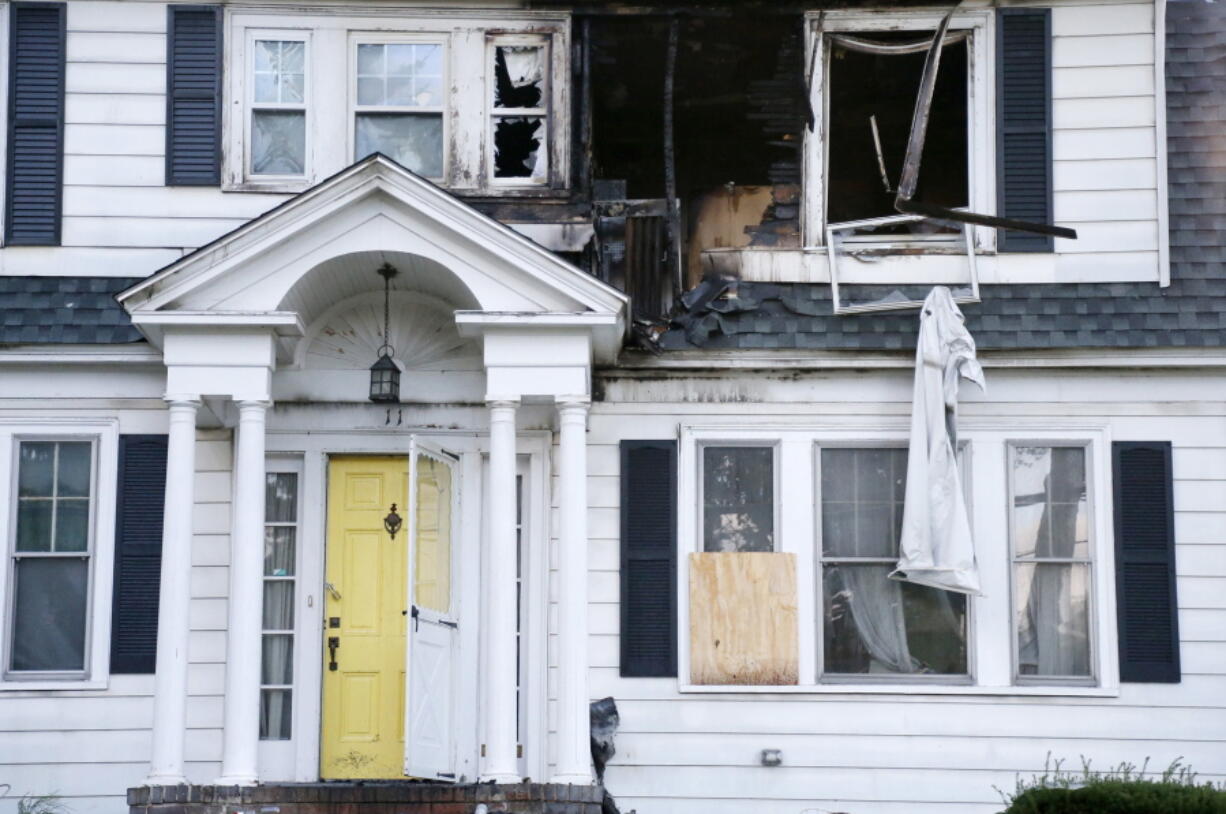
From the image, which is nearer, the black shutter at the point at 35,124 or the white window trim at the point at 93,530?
the white window trim at the point at 93,530

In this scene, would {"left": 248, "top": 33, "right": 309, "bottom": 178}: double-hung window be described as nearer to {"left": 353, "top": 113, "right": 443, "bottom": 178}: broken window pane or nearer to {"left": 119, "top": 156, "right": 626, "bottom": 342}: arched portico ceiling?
{"left": 353, "top": 113, "right": 443, "bottom": 178}: broken window pane

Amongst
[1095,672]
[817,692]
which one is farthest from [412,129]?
[1095,672]

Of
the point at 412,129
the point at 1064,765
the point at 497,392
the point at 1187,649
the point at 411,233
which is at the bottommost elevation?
Result: the point at 1064,765

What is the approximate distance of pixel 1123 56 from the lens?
1370cm

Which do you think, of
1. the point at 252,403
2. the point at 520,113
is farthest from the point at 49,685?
the point at 520,113

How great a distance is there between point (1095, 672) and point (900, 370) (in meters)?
2.50

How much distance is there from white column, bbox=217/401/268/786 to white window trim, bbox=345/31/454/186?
7.74ft

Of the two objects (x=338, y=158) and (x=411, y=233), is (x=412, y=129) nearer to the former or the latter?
(x=338, y=158)

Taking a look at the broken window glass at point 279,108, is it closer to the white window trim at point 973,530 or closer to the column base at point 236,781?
the white window trim at point 973,530

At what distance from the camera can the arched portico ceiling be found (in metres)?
12.2

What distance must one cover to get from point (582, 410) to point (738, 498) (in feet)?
5.12

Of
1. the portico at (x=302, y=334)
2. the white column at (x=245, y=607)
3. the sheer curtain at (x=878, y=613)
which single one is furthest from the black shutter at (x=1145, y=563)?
the white column at (x=245, y=607)

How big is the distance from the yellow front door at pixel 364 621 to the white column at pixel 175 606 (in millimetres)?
1154

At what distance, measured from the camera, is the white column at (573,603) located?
12.2 meters
